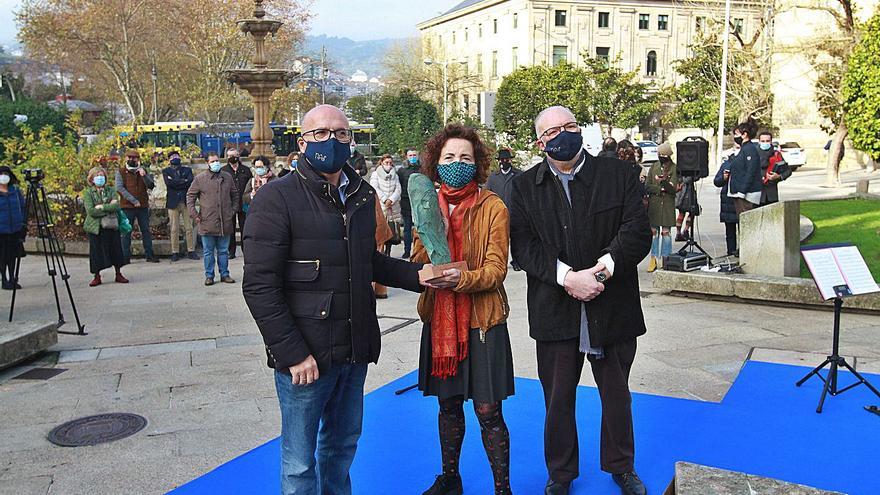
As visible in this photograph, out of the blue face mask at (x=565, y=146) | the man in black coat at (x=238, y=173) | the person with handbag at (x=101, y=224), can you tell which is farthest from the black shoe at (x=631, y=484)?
the man in black coat at (x=238, y=173)

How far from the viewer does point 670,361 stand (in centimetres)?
727

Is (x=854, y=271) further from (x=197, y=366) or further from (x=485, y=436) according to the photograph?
(x=197, y=366)

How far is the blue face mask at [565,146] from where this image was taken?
4227 millimetres

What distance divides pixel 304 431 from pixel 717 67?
130 ft

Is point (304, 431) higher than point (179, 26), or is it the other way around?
point (179, 26)

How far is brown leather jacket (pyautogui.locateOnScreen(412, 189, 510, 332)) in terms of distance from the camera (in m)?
4.10

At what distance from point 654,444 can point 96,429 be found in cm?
397

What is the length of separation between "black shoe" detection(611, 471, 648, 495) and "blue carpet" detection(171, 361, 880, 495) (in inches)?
4.3

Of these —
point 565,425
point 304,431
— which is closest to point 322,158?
point 304,431

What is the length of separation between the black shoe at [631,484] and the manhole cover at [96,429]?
3.48m

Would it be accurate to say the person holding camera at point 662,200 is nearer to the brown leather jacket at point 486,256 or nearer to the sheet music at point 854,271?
the sheet music at point 854,271

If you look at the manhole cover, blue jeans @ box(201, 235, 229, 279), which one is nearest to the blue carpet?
the manhole cover

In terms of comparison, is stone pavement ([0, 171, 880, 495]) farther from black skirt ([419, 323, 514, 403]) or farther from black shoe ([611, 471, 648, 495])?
black shoe ([611, 471, 648, 495])

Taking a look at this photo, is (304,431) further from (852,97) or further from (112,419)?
(852,97)
